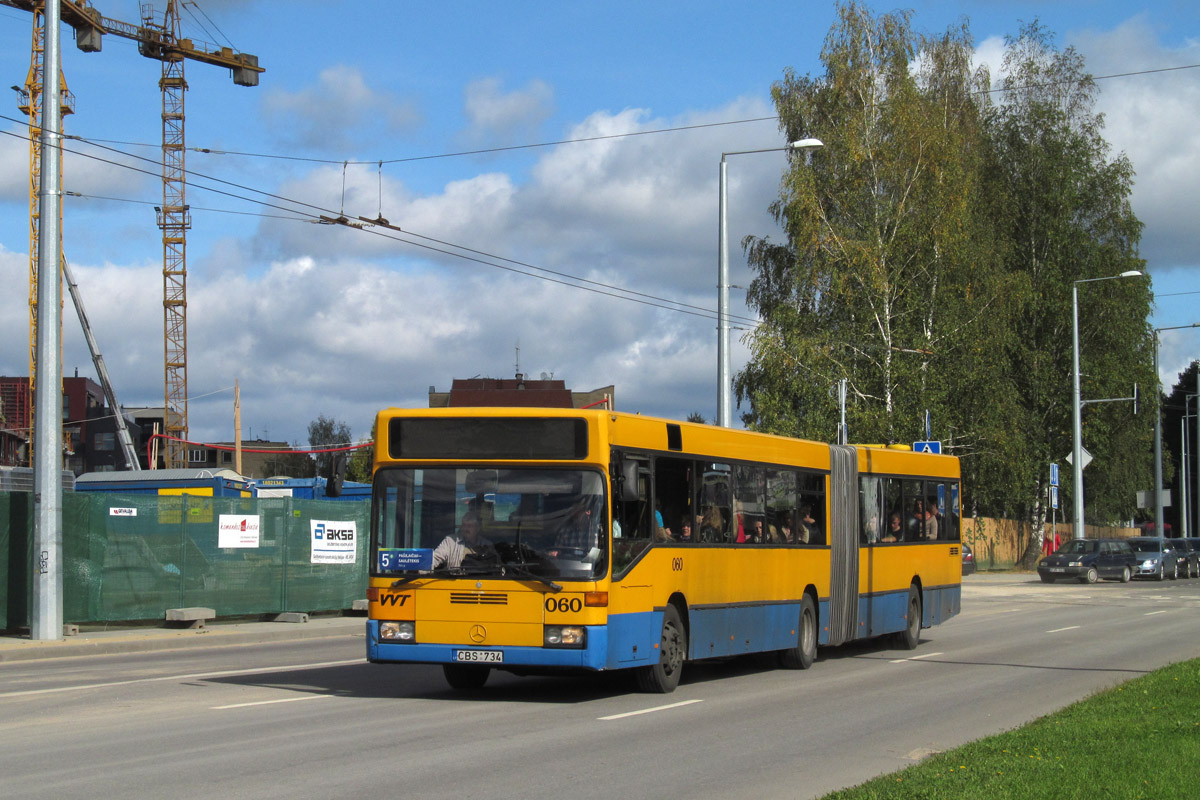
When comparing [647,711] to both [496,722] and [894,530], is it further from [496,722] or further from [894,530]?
[894,530]

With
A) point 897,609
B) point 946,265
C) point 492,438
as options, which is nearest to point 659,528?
point 492,438

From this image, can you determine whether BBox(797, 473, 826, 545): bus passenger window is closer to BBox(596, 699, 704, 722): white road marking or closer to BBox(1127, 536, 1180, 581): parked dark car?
BBox(596, 699, 704, 722): white road marking

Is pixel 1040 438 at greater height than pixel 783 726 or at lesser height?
greater

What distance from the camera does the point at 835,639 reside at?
701 inches

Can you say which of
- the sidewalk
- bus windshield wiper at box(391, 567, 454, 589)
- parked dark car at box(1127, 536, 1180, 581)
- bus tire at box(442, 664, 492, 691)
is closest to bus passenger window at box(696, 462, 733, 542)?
bus tire at box(442, 664, 492, 691)

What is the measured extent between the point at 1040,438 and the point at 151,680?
43.6 meters

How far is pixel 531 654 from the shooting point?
1216 cm

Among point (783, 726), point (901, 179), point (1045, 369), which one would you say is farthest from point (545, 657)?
point (1045, 369)

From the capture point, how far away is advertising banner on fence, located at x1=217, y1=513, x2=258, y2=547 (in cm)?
2294

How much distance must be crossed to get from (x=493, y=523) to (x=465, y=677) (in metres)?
2.26

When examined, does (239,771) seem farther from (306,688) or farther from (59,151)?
(59,151)

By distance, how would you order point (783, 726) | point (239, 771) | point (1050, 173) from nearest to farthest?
point (239, 771) → point (783, 726) → point (1050, 173)

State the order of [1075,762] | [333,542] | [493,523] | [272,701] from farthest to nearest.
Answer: [333,542], [272,701], [493,523], [1075,762]

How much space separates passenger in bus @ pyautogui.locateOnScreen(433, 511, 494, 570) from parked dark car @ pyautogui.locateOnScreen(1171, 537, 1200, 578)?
44059 mm
